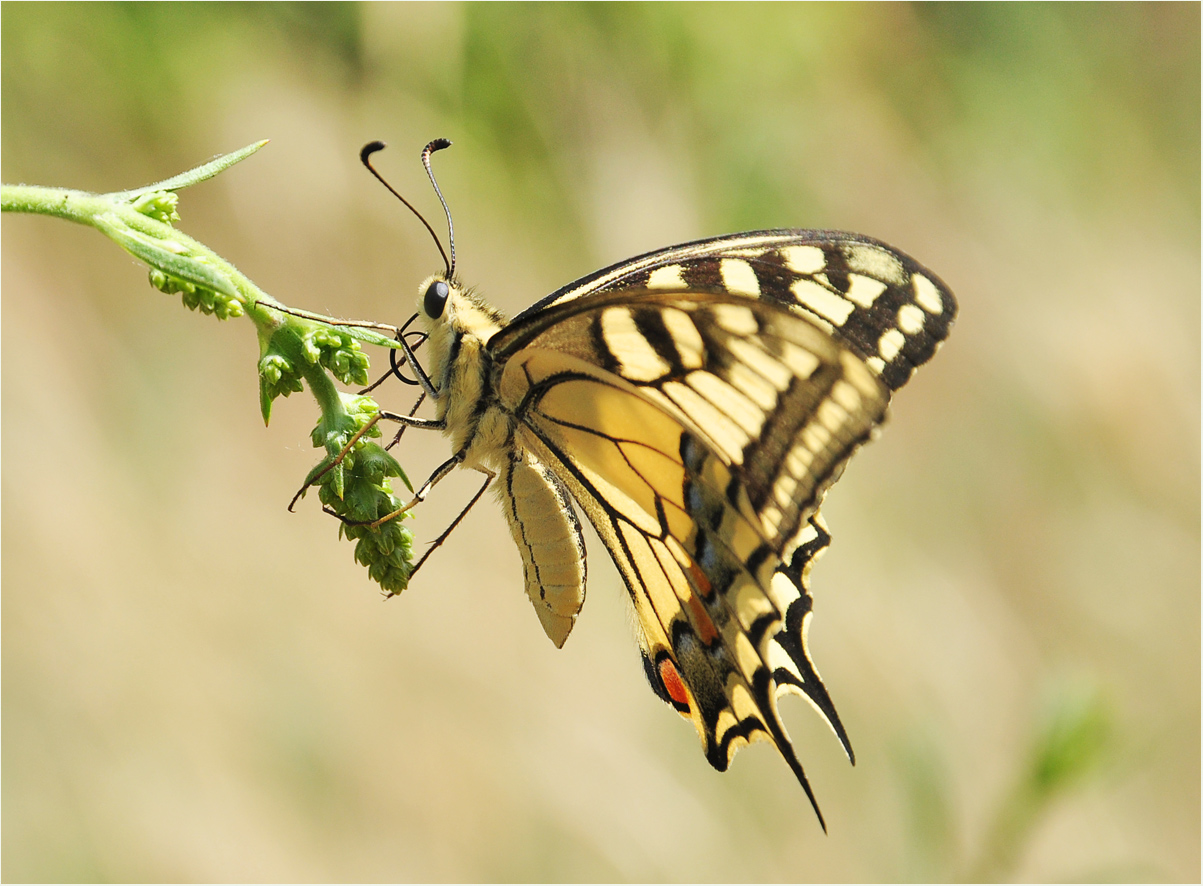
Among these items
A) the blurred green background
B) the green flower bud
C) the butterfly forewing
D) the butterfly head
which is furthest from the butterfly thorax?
the blurred green background

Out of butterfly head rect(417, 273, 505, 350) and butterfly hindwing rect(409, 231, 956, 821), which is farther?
butterfly head rect(417, 273, 505, 350)

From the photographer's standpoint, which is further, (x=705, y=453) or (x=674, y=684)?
(x=674, y=684)

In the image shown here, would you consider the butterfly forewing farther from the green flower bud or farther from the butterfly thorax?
the green flower bud

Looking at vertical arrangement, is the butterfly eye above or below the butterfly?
above

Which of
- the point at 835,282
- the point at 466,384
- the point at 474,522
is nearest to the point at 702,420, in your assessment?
the point at 835,282

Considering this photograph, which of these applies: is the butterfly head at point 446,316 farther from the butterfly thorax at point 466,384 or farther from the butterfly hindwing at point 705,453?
the butterfly hindwing at point 705,453

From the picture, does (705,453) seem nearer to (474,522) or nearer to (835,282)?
(835,282)

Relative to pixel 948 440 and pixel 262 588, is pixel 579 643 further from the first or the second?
pixel 948 440

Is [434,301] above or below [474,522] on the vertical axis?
below
